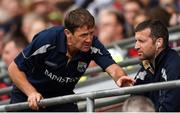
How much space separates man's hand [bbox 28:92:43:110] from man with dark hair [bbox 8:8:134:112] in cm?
11

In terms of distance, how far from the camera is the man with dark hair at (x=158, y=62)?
23.2 feet

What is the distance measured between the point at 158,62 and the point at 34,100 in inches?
43.1

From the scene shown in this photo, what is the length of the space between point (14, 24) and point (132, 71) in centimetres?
505

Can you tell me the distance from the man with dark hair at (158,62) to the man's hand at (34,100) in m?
0.87

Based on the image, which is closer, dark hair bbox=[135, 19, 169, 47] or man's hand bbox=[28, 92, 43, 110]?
man's hand bbox=[28, 92, 43, 110]

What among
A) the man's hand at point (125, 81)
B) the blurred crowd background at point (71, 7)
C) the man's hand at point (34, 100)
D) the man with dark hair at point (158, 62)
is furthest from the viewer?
the blurred crowd background at point (71, 7)

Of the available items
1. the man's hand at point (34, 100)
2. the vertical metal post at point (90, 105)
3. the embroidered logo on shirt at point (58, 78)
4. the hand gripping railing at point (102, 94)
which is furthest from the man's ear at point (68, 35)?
the vertical metal post at point (90, 105)

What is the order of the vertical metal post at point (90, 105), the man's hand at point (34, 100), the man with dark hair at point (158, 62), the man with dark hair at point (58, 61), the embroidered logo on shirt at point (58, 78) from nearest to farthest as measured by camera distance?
the vertical metal post at point (90, 105)
the man with dark hair at point (158, 62)
the man's hand at point (34, 100)
the man with dark hair at point (58, 61)
the embroidered logo on shirt at point (58, 78)

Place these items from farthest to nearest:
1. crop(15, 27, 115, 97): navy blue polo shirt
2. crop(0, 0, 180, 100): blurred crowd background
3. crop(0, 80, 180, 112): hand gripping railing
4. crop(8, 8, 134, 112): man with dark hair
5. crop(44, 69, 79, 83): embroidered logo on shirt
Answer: crop(0, 0, 180, 100): blurred crowd background, crop(44, 69, 79, 83): embroidered logo on shirt, crop(15, 27, 115, 97): navy blue polo shirt, crop(8, 8, 134, 112): man with dark hair, crop(0, 80, 180, 112): hand gripping railing

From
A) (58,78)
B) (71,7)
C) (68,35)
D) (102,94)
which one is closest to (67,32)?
(68,35)

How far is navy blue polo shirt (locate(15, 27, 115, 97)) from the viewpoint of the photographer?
772cm

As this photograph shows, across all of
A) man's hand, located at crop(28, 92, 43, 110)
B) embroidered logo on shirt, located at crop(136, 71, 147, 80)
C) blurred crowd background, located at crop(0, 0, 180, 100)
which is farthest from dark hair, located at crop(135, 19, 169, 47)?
blurred crowd background, located at crop(0, 0, 180, 100)

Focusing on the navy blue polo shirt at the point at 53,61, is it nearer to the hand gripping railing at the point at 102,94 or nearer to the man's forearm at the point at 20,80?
the man's forearm at the point at 20,80

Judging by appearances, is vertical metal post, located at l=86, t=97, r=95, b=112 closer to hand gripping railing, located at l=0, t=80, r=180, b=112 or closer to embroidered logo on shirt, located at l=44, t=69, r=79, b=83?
hand gripping railing, located at l=0, t=80, r=180, b=112
